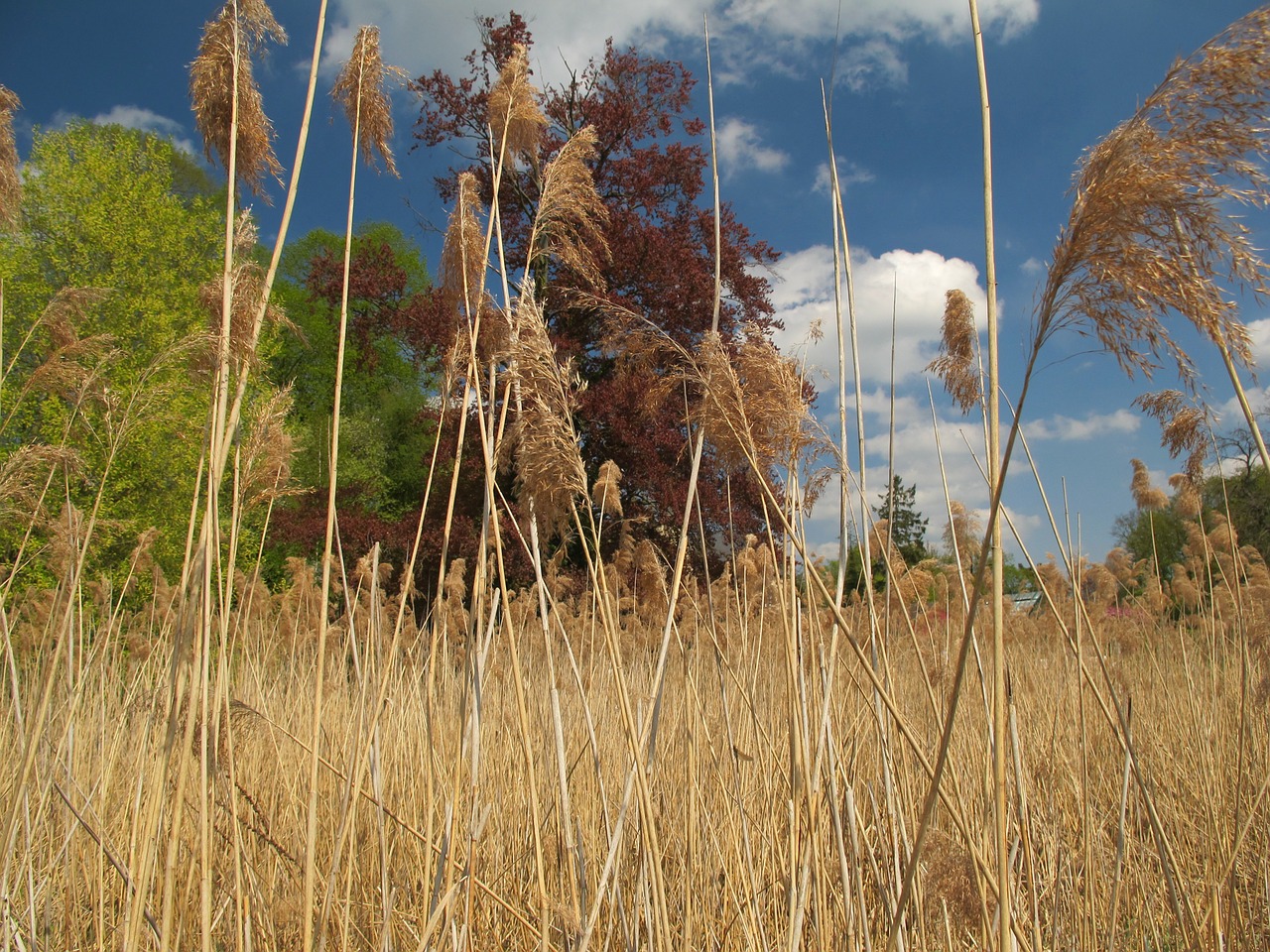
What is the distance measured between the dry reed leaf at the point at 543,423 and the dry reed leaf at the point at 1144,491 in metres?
4.54

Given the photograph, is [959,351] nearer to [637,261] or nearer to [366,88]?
[366,88]

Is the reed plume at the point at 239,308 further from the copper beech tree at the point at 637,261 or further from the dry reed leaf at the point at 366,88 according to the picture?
the copper beech tree at the point at 637,261

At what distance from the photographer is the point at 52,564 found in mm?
3398

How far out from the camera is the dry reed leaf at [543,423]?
5.81ft

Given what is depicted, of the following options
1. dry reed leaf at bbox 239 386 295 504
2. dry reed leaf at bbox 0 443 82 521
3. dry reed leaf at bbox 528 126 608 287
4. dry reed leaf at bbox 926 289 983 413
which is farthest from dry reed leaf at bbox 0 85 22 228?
dry reed leaf at bbox 926 289 983 413

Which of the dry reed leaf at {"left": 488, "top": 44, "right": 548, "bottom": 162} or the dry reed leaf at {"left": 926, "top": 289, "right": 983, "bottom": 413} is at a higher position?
the dry reed leaf at {"left": 488, "top": 44, "right": 548, "bottom": 162}

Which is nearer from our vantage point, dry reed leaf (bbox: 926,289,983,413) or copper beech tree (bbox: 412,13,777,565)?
dry reed leaf (bbox: 926,289,983,413)

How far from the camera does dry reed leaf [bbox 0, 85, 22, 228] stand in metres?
2.42

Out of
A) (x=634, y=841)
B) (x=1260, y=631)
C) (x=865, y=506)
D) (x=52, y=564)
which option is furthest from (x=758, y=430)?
(x=52, y=564)

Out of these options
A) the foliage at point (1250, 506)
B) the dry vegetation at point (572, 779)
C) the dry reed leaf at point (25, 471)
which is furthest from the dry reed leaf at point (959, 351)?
the foliage at point (1250, 506)

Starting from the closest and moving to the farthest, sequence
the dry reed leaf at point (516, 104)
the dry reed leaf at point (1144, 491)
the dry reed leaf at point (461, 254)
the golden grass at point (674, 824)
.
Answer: the golden grass at point (674, 824)
the dry reed leaf at point (461, 254)
the dry reed leaf at point (516, 104)
the dry reed leaf at point (1144, 491)

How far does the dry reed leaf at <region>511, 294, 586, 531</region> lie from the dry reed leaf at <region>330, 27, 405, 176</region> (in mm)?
642

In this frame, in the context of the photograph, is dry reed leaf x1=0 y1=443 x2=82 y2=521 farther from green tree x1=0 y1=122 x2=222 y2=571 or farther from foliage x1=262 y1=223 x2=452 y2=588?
green tree x1=0 y1=122 x2=222 y2=571

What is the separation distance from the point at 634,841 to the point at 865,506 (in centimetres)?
114
